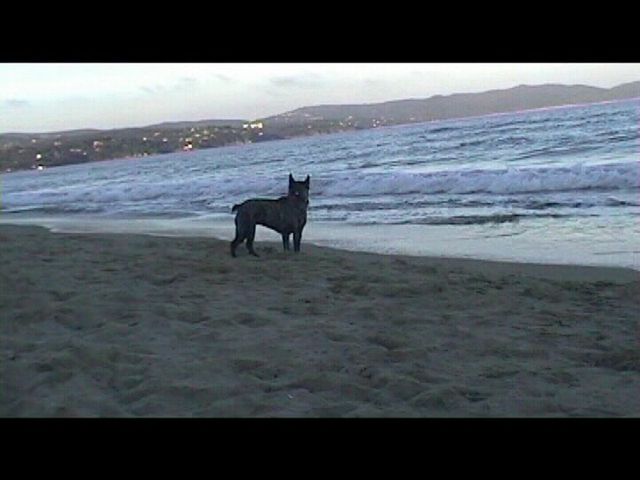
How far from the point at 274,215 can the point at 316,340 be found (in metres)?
4.59

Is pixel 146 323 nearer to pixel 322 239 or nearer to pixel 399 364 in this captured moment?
pixel 399 364

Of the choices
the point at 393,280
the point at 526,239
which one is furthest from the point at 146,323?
the point at 526,239

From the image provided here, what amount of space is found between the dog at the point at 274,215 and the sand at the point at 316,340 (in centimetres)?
104

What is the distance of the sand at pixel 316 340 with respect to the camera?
3431 millimetres

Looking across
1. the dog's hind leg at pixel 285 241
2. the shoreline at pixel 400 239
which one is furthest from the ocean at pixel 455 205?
the dog's hind leg at pixel 285 241

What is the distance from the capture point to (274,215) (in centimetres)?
901

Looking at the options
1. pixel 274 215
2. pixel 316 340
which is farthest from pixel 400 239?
pixel 316 340

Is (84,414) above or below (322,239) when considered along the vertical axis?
above

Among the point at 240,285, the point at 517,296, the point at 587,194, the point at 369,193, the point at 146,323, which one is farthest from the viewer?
the point at 369,193

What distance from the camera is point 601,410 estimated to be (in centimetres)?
333

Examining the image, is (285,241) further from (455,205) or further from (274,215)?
(455,205)

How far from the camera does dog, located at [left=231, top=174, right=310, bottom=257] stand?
8867 mm

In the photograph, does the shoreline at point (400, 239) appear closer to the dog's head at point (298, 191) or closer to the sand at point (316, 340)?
the sand at point (316, 340)

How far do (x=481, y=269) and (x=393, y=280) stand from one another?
150 centimetres
